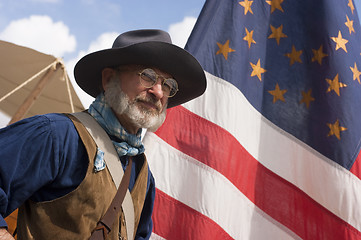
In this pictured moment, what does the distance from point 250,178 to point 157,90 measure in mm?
1404

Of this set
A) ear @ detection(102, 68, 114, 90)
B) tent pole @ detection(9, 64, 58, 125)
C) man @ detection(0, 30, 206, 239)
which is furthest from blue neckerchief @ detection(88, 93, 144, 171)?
tent pole @ detection(9, 64, 58, 125)

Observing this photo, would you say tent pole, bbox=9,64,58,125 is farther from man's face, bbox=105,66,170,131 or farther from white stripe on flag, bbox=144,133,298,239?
man's face, bbox=105,66,170,131

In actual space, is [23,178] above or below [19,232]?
above

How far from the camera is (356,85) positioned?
337 cm

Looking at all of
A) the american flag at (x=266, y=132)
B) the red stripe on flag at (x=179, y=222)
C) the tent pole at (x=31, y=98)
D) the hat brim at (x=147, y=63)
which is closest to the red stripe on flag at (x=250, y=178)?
the american flag at (x=266, y=132)

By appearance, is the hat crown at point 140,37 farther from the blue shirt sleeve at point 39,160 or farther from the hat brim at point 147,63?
the blue shirt sleeve at point 39,160

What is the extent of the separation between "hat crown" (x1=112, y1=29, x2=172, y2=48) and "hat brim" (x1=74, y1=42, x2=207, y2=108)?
2.6 inches

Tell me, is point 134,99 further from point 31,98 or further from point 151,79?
point 31,98

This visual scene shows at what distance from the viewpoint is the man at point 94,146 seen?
1.49 meters

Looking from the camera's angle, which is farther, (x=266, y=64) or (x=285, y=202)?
(x=266, y=64)

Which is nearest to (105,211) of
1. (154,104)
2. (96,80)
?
(154,104)

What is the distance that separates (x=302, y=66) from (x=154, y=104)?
1.89 meters

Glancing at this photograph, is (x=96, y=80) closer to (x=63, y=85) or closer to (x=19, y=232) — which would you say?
(x=19, y=232)

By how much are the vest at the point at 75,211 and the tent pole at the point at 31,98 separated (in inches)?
196
